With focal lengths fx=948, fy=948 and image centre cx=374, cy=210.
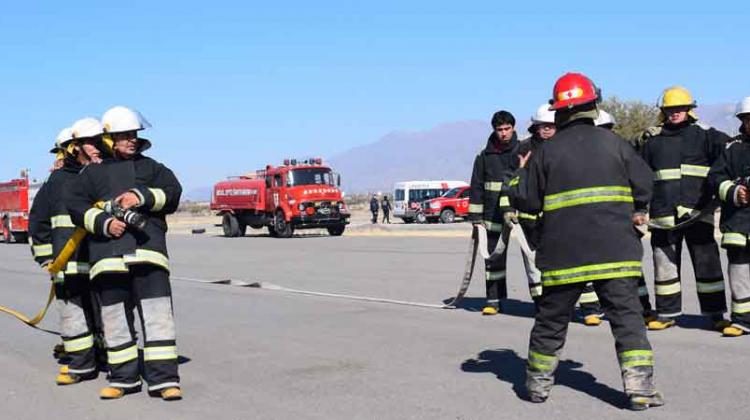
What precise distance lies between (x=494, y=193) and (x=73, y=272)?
4497mm

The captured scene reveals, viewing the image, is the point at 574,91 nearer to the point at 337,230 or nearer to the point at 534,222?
the point at 534,222

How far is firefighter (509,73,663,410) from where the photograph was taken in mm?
5570

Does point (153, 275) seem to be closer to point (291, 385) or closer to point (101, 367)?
point (291, 385)

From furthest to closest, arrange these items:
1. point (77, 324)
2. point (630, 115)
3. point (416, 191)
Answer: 1. point (630, 115)
2. point (416, 191)
3. point (77, 324)

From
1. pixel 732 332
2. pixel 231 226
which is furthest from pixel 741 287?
pixel 231 226

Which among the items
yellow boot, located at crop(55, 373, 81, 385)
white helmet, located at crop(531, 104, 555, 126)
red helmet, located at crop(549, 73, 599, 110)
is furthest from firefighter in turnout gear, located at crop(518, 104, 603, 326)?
yellow boot, located at crop(55, 373, 81, 385)

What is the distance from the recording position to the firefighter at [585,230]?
219 inches

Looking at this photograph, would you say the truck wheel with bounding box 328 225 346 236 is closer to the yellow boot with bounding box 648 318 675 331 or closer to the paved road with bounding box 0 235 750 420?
the paved road with bounding box 0 235 750 420

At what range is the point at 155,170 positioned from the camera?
6539 mm

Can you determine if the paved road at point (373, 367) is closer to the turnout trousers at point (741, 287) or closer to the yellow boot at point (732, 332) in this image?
the yellow boot at point (732, 332)

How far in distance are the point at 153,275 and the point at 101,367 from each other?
5.66 feet

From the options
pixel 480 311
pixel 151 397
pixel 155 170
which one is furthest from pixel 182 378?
pixel 480 311

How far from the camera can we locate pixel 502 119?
31.2 feet

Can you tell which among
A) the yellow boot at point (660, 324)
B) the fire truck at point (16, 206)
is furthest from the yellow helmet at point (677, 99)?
the fire truck at point (16, 206)
